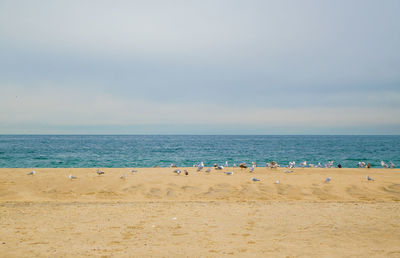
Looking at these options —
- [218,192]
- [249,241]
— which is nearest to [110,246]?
[249,241]

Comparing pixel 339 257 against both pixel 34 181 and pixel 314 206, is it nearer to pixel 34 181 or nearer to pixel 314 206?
pixel 314 206

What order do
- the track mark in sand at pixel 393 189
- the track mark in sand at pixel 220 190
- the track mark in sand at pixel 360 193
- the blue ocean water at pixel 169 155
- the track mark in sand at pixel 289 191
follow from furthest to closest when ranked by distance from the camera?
the blue ocean water at pixel 169 155, the track mark in sand at pixel 393 189, the track mark in sand at pixel 220 190, the track mark in sand at pixel 289 191, the track mark in sand at pixel 360 193

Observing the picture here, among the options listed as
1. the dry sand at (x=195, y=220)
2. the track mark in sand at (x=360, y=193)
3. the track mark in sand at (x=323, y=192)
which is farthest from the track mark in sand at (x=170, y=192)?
the track mark in sand at (x=360, y=193)

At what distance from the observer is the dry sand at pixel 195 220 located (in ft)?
19.9

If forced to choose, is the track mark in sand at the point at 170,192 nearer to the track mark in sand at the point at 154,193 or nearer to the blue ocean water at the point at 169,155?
the track mark in sand at the point at 154,193

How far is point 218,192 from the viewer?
13.2m

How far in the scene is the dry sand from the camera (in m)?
6.06

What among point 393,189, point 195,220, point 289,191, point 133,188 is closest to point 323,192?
point 289,191

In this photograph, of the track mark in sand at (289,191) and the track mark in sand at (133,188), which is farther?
the track mark in sand at (133,188)

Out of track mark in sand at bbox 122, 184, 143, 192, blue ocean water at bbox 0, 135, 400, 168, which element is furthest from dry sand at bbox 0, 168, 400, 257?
blue ocean water at bbox 0, 135, 400, 168

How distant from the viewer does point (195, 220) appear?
8.38 meters

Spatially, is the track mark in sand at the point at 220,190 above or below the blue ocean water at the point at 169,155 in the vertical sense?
above

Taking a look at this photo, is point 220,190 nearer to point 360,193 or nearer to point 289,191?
point 289,191

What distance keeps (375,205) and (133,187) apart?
Answer: 10833mm
